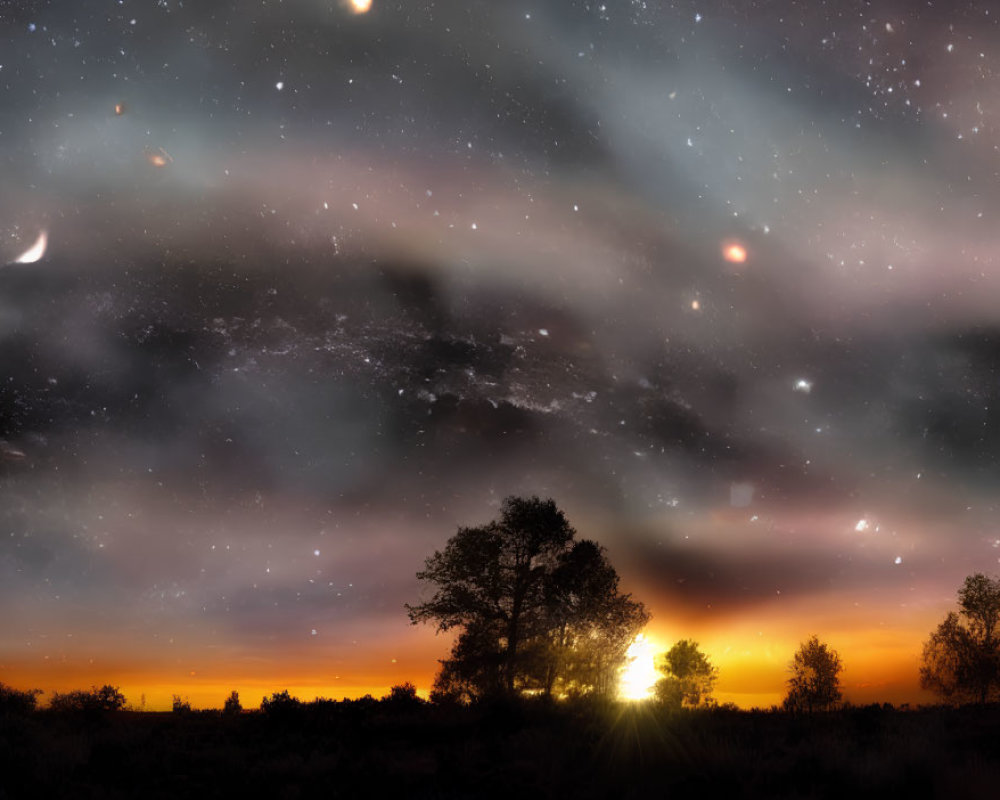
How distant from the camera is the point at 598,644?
36531 millimetres

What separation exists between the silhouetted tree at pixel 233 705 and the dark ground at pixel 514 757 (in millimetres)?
5376

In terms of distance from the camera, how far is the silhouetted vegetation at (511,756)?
34.9ft

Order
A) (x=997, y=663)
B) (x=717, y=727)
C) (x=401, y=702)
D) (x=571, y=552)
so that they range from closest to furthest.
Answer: (x=717, y=727), (x=401, y=702), (x=571, y=552), (x=997, y=663)

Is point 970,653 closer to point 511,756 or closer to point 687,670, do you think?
point 687,670

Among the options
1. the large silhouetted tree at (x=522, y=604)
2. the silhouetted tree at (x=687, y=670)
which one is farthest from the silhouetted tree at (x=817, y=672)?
the large silhouetted tree at (x=522, y=604)

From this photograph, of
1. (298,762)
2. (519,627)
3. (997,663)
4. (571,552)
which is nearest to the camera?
(298,762)

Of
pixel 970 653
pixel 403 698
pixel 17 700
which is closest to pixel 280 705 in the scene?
pixel 403 698

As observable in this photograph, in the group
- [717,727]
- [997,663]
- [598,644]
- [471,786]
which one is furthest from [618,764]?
[997,663]

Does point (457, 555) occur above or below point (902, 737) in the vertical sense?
above

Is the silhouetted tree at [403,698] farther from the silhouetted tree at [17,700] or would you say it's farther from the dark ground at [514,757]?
the silhouetted tree at [17,700]

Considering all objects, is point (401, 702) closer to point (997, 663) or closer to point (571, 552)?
point (571, 552)

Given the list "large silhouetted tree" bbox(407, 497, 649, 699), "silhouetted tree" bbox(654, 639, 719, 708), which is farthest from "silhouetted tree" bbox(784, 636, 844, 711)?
"large silhouetted tree" bbox(407, 497, 649, 699)

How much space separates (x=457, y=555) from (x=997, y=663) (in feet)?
137

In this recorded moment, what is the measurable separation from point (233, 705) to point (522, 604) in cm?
1342
